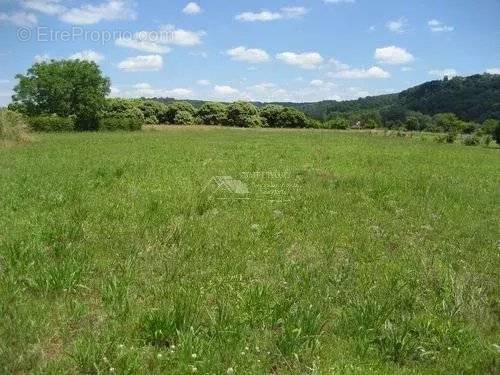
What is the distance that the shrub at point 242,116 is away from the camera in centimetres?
9044

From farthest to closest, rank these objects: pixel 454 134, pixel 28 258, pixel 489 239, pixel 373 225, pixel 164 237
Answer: pixel 454 134 < pixel 373 225 < pixel 489 239 < pixel 164 237 < pixel 28 258

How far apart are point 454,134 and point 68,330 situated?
64.2m

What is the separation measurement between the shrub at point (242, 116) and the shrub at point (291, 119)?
5522mm

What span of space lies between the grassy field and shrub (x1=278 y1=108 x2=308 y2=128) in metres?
83.0

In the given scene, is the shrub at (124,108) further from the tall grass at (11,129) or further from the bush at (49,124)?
the tall grass at (11,129)

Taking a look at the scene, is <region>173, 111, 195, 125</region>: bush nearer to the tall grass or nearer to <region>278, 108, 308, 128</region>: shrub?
<region>278, 108, 308, 128</region>: shrub

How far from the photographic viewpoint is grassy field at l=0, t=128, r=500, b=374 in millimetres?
4551

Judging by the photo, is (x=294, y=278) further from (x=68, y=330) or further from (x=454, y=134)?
(x=454, y=134)

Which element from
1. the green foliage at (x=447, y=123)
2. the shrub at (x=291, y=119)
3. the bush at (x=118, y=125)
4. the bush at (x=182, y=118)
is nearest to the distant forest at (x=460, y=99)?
the shrub at (x=291, y=119)

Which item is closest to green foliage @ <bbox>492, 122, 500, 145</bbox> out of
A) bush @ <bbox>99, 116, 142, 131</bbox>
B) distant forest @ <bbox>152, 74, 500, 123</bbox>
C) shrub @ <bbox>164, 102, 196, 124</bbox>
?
bush @ <bbox>99, 116, 142, 131</bbox>

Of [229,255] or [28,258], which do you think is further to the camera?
[229,255]

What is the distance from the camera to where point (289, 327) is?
4.80 m

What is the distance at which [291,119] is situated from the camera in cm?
9469

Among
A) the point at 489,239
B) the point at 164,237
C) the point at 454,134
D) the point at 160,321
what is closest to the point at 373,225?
the point at 489,239
